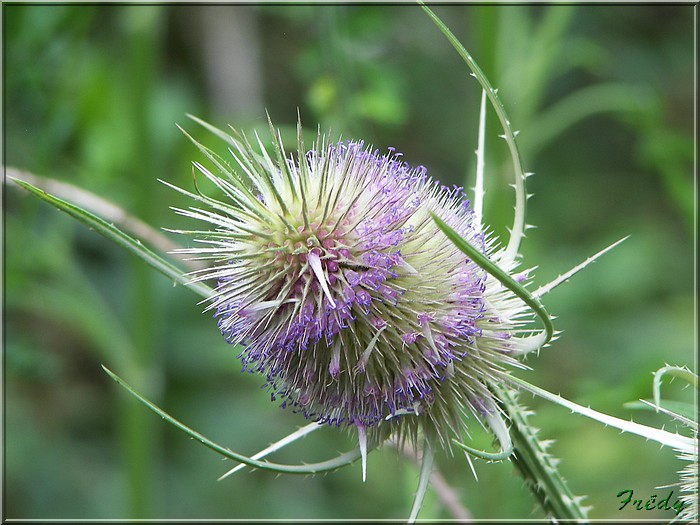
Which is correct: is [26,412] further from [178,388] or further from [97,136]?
[97,136]

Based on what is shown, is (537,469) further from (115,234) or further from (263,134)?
(263,134)

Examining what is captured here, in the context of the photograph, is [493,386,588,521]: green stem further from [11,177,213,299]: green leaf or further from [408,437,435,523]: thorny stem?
[11,177,213,299]: green leaf

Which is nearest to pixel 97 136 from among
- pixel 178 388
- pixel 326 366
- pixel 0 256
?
pixel 0 256

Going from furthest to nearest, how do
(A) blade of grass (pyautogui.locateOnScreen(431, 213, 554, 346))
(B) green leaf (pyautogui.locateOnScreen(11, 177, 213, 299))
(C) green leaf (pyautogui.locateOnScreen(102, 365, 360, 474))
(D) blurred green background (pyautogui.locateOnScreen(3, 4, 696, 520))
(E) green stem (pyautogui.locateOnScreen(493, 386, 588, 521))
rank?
(D) blurred green background (pyautogui.locateOnScreen(3, 4, 696, 520)) → (E) green stem (pyautogui.locateOnScreen(493, 386, 588, 521)) → (B) green leaf (pyautogui.locateOnScreen(11, 177, 213, 299)) → (C) green leaf (pyautogui.locateOnScreen(102, 365, 360, 474)) → (A) blade of grass (pyautogui.locateOnScreen(431, 213, 554, 346))

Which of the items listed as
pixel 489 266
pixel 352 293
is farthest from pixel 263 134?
pixel 489 266

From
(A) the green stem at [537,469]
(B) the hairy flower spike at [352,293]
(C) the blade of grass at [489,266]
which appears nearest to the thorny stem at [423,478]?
(B) the hairy flower spike at [352,293]

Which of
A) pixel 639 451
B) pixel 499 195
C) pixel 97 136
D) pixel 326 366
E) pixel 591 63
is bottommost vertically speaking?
pixel 639 451

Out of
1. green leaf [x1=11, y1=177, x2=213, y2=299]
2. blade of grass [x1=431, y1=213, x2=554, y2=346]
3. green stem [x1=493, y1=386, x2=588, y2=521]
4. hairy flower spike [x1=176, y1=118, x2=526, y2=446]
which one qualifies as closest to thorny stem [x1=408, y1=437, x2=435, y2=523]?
hairy flower spike [x1=176, y1=118, x2=526, y2=446]
